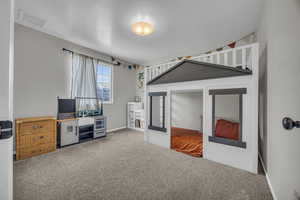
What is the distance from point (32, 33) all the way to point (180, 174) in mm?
4130

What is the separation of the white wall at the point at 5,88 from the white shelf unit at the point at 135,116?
3.75m

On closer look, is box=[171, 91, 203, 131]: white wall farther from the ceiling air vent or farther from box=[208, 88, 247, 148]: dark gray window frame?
the ceiling air vent

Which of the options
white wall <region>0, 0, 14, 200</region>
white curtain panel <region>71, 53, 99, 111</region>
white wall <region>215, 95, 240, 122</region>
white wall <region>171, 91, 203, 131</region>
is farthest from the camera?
white wall <region>171, 91, 203, 131</region>

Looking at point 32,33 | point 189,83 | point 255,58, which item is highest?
point 32,33

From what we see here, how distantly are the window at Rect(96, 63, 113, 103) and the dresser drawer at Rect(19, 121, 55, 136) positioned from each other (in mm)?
1701

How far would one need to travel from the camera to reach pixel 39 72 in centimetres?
290

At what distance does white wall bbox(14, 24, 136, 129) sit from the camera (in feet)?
8.64

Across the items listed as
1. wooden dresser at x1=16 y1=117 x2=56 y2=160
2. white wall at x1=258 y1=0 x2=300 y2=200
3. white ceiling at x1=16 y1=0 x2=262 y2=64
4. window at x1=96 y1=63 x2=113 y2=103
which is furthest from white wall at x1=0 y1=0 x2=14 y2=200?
Result: window at x1=96 y1=63 x2=113 y2=103

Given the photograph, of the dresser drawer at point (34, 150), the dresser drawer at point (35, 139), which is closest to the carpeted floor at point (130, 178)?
the dresser drawer at point (34, 150)

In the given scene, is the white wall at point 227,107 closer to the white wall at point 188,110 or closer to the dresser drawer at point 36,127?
the white wall at point 188,110

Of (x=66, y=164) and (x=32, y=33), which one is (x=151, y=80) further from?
(x=32, y=33)

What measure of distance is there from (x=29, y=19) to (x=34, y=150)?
2.54 meters

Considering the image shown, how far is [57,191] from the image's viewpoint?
151 centimetres

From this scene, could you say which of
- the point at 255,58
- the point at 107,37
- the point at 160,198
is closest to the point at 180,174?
the point at 160,198
